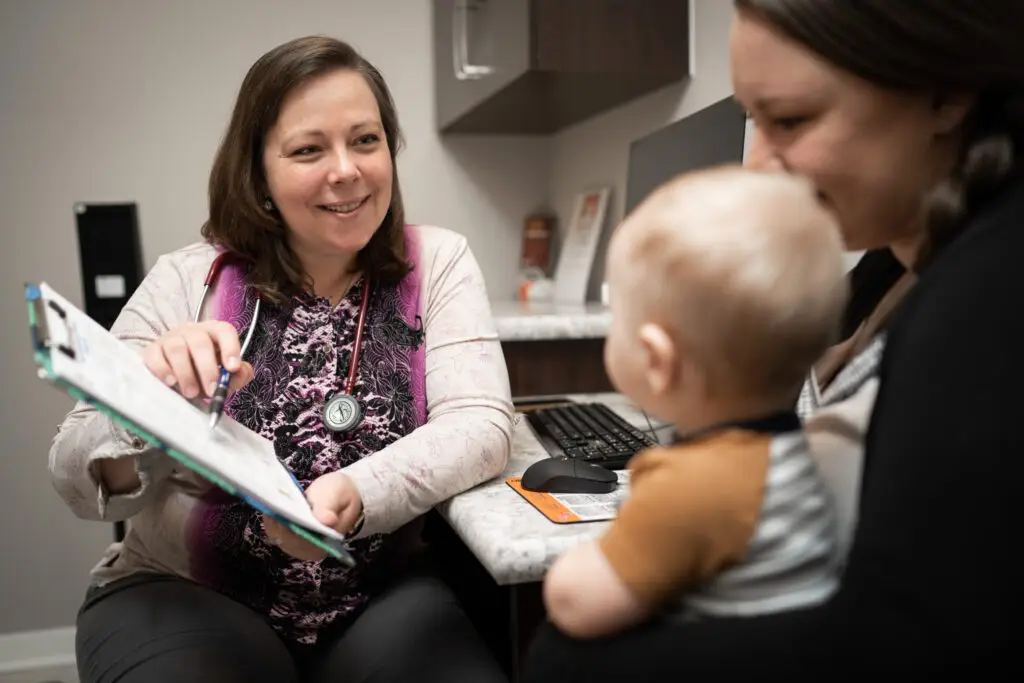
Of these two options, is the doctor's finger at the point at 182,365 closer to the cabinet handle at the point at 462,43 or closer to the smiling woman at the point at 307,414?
the smiling woman at the point at 307,414

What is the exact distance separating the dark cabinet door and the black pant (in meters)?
1.13

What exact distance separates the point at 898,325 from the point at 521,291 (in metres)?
2.06

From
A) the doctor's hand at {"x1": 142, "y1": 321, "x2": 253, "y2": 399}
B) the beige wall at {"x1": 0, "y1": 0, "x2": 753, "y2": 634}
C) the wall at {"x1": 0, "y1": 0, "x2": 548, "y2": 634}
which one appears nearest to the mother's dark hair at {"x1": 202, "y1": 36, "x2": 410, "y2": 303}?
the doctor's hand at {"x1": 142, "y1": 321, "x2": 253, "y2": 399}

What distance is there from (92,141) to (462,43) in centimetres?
113

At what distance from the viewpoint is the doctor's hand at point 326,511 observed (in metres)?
0.88

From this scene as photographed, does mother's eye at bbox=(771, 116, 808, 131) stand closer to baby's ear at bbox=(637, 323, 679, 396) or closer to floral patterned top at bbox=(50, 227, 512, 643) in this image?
baby's ear at bbox=(637, 323, 679, 396)

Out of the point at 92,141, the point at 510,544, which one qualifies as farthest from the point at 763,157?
the point at 92,141

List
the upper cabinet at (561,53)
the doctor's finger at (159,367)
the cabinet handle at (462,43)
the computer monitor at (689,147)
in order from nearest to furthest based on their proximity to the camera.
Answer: the doctor's finger at (159,367), the computer monitor at (689,147), the upper cabinet at (561,53), the cabinet handle at (462,43)

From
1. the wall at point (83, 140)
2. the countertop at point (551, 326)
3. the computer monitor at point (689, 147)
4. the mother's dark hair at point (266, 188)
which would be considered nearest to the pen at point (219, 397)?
the mother's dark hair at point (266, 188)

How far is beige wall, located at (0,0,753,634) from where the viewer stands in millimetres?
2275

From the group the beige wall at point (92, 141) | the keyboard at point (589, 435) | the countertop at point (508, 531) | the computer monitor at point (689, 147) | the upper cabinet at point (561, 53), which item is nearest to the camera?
the countertop at point (508, 531)

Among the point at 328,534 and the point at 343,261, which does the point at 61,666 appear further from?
the point at 328,534

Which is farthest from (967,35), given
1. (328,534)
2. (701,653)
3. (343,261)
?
(343,261)

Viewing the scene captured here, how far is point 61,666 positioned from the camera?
7.68 ft
